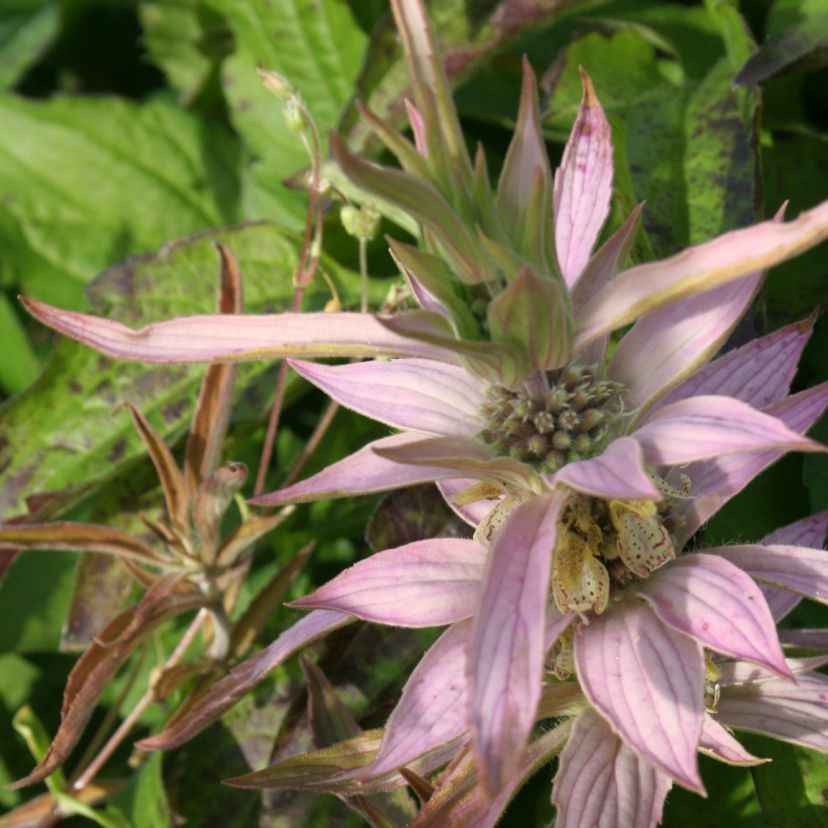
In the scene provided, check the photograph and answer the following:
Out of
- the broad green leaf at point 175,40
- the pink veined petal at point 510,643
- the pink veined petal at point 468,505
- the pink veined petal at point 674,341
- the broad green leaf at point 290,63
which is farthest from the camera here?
the broad green leaf at point 175,40

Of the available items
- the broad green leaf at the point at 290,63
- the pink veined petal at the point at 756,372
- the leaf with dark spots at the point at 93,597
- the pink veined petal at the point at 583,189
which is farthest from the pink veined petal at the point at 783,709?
the broad green leaf at the point at 290,63

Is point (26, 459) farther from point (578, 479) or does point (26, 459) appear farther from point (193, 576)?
point (578, 479)

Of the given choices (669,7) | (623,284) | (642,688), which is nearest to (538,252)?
(623,284)

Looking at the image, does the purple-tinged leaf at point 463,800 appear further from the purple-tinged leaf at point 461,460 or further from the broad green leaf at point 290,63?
the broad green leaf at point 290,63

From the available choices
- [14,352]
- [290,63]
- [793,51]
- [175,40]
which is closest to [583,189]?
[793,51]

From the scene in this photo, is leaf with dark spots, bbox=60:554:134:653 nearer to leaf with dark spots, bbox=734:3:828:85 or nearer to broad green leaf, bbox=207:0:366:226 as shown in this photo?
broad green leaf, bbox=207:0:366:226

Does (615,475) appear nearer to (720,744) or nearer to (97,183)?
(720,744)
